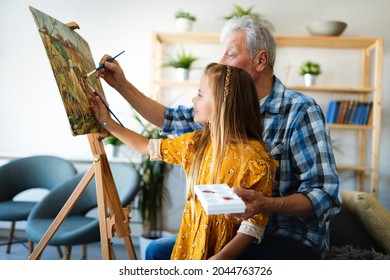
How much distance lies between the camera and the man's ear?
132cm

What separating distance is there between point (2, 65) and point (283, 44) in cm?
187

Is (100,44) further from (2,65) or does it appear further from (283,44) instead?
(283,44)

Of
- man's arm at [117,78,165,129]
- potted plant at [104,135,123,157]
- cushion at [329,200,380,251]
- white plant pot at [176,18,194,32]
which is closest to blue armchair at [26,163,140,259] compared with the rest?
potted plant at [104,135,123,157]

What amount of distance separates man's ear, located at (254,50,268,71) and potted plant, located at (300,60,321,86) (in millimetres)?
1574

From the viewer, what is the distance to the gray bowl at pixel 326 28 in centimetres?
262

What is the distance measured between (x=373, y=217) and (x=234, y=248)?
2.74 feet

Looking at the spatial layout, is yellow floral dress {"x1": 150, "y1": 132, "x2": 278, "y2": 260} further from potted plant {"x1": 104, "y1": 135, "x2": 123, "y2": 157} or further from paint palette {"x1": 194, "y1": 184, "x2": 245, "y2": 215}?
potted plant {"x1": 104, "y1": 135, "x2": 123, "y2": 157}

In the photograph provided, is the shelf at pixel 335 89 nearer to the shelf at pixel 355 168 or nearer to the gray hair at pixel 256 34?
the shelf at pixel 355 168

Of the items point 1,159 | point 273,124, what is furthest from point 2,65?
point 273,124

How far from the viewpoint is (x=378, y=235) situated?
1.54m

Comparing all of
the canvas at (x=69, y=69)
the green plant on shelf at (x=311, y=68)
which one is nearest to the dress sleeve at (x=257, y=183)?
the canvas at (x=69, y=69)

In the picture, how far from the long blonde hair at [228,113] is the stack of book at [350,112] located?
184cm

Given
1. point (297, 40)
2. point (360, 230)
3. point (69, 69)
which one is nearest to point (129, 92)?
point (69, 69)

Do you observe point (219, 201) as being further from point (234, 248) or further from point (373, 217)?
point (373, 217)
